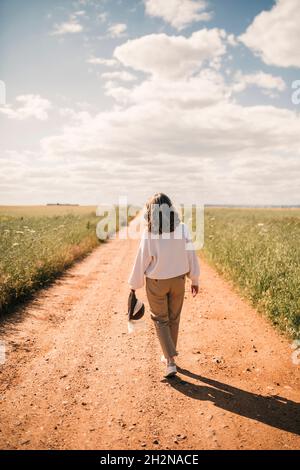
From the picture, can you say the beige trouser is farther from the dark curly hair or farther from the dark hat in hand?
the dark curly hair

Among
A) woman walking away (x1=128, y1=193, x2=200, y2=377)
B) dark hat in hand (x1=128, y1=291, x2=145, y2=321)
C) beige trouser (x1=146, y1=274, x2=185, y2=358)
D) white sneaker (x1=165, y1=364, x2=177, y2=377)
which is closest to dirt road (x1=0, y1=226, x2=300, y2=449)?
white sneaker (x1=165, y1=364, x2=177, y2=377)

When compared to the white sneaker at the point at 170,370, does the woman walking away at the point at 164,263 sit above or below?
above

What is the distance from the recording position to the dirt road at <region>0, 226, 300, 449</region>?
3625 millimetres

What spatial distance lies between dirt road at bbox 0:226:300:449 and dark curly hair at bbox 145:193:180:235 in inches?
81.6

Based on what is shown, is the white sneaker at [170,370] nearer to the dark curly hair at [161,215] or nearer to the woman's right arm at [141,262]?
the woman's right arm at [141,262]

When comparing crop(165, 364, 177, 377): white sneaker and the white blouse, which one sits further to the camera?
crop(165, 364, 177, 377): white sneaker

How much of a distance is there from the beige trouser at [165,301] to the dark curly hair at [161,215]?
0.69 meters

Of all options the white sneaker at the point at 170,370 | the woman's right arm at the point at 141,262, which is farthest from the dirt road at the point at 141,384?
the woman's right arm at the point at 141,262

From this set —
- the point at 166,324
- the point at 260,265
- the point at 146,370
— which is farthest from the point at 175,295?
the point at 260,265

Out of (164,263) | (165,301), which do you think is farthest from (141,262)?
(165,301)

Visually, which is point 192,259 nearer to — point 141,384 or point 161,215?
point 161,215

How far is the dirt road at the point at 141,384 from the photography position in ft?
11.9
